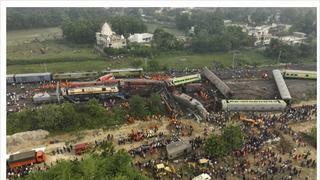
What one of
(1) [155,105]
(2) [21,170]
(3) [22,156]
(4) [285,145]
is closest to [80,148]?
(3) [22,156]

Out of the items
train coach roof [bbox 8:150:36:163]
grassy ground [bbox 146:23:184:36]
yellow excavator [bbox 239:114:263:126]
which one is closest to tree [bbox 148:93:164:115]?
yellow excavator [bbox 239:114:263:126]

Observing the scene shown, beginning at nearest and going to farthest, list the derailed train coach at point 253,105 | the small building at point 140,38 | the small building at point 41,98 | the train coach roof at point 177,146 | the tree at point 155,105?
the train coach roof at point 177,146, the tree at point 155,105, the derailed train coach at point 253,105, the small building at point 41,98, the small building at point 140,38

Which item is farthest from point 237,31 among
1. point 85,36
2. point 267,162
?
point 267,162

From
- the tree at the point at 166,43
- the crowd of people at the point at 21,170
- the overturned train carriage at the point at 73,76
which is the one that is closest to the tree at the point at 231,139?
the crowd of people at the point at 21,170

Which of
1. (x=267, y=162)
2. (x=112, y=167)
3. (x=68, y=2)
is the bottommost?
(x=267, y=162)

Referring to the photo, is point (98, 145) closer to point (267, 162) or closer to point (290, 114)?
point (267, 162)

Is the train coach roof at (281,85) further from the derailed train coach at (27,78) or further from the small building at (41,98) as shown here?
the derailed train coach at (27,78)

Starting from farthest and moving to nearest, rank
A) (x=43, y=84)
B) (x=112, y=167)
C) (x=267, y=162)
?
(x=43, y=84) → (x=267, y=162) → (x=112, y=167)
